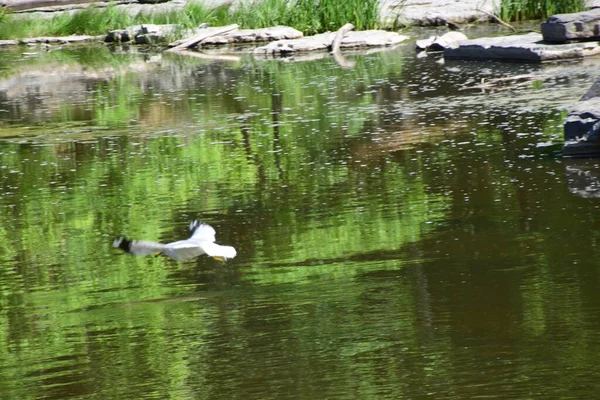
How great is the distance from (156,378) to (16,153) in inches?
222

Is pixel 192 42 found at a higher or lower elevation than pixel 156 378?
higher

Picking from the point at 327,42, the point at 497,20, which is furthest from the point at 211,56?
the point at 497,20

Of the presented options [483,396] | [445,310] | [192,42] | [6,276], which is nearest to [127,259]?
[6,276]

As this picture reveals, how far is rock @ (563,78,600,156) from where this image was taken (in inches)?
302

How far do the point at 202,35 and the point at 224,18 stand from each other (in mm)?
1546

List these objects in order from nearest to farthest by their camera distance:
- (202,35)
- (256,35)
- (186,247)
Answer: (186,247)
(256,35)
(202,35)

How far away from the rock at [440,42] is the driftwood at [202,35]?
3.93 metres

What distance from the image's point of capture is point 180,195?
7832 millimetres

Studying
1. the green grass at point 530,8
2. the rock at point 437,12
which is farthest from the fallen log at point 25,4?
the green grass at point 530,8

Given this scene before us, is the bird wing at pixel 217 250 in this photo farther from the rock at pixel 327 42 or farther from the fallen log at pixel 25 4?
the fallen log at pixel 25 4

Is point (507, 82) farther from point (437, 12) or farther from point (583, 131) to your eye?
point (437, 12)

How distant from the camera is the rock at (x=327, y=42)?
16.4 metres

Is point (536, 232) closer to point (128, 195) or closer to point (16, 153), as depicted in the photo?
point (128, 195)

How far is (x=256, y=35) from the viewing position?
58.9ft
